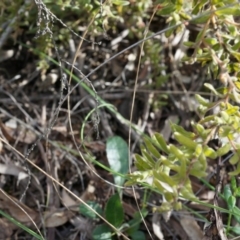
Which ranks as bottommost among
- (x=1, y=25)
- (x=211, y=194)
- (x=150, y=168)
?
(x=211, y=194)

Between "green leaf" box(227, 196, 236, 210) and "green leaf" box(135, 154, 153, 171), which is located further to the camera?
"green leaf" box(227, 196, 236, 210)

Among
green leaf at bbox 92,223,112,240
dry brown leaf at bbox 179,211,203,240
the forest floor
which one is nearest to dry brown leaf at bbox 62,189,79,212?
the forest floor

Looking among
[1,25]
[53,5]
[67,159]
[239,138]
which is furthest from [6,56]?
[239,138]

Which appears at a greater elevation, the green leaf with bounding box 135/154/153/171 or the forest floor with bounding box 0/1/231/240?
the green leaf with bounding box 135/154/153/171

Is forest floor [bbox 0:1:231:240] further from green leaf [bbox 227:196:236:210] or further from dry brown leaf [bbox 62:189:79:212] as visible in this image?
green leaf [bbox 227:196:236:210]

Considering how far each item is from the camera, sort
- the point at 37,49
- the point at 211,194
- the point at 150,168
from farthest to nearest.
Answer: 1. the point at 37,49
2. the point at 211,194
3. the point at 150,168

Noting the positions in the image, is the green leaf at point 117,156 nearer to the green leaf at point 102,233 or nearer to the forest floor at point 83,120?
the forest floor at point 83,120

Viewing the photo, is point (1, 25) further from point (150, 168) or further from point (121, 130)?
point (150, 168)
